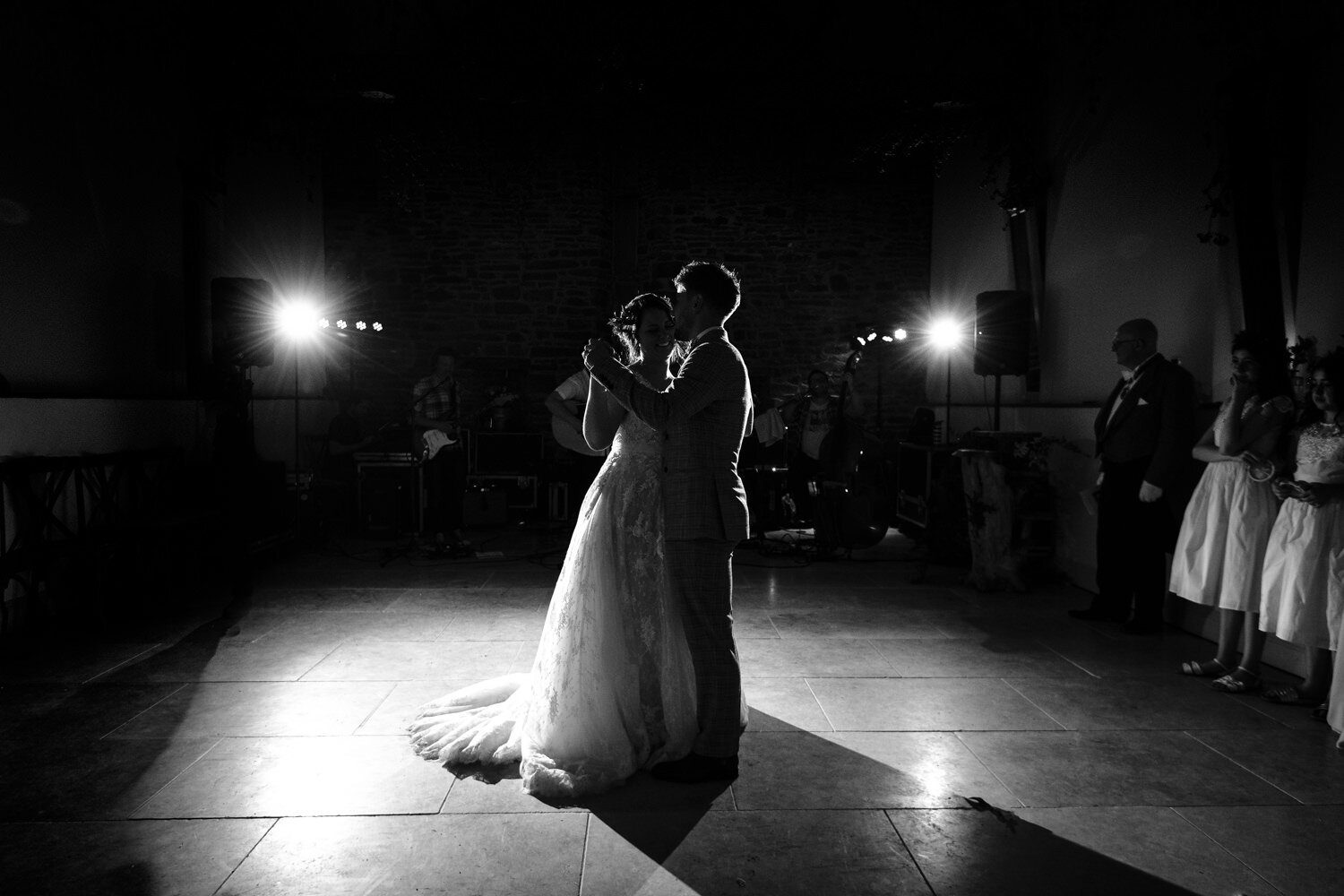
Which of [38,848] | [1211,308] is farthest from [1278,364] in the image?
[38,848]

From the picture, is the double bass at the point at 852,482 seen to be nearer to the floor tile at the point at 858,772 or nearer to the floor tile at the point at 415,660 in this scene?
the floor tile at the point at 415,660

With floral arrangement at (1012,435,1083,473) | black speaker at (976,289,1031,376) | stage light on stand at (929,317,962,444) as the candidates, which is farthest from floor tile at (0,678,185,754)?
stage light on stand at (929,317,962,444)

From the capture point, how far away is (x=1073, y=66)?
20.6ft

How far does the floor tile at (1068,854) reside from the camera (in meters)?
2.10

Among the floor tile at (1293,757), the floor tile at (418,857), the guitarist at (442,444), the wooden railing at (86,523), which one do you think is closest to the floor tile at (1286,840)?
the floor tile at (1293,757)

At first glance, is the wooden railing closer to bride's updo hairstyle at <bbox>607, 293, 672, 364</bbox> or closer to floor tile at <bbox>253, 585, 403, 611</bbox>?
floor tile at <bbox>253, 585, 403, 611</bbox>

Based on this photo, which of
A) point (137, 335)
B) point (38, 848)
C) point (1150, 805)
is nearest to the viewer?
point (38, 848)

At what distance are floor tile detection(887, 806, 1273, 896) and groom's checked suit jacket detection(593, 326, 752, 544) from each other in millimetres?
991

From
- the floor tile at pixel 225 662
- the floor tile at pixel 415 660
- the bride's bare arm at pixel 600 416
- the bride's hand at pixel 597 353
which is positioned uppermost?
the bride's hand at pixel 597 353

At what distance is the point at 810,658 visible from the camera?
410 cm

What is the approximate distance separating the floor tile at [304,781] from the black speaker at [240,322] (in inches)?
159

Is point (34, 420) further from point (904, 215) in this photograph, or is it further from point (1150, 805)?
point (904, 215)

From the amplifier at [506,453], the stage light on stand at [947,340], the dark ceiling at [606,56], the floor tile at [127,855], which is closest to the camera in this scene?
the floor tile at [127,855]

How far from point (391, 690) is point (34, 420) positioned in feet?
8.92
